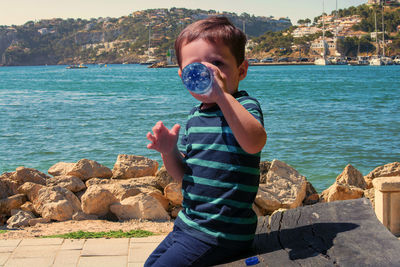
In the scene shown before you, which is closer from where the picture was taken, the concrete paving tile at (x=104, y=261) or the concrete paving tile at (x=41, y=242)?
the concrete paving tile at (x=104, y=261)

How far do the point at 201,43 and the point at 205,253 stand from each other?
31.1 inches

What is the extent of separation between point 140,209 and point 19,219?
140 centimetres

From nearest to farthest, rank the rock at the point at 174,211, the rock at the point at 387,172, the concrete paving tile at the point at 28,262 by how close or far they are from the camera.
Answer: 1. the concrete paving tile at the point at 28,262
2. the rock at the point at 174,211
3. the rock at the point at 387,172

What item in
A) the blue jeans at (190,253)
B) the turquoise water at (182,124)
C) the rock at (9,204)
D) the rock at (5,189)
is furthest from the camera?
the turquoise water at (182,124)

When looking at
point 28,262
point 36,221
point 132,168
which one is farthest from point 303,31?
point 28,262

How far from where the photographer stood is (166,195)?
6.07 metres

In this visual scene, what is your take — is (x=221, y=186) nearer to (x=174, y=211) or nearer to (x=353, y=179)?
(x=174, y=211)

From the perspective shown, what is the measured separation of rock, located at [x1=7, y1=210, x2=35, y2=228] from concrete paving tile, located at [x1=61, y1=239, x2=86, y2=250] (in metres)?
1.93

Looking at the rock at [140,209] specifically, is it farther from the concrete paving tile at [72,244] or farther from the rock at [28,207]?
the concrete paving tile at [72,244]

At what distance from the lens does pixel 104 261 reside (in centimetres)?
360

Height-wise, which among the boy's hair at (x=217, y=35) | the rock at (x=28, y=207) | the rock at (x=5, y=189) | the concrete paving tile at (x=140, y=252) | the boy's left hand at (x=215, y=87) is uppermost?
the boy's hair at (x=217, y=35)

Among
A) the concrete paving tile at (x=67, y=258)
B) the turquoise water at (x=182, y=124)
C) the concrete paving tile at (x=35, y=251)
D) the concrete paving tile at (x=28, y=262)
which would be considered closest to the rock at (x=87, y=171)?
the concrete paving tile at (x=35, y=251)

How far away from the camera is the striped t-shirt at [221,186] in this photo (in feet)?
6.22

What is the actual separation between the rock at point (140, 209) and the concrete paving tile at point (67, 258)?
1841 millimetres
